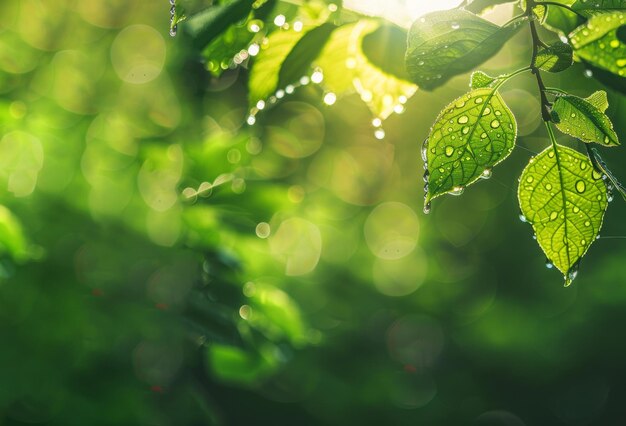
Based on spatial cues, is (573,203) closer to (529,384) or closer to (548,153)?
(548,153)

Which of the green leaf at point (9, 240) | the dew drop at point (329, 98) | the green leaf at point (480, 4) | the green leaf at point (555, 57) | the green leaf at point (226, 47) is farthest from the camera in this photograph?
the green leaf at point (9, 240)

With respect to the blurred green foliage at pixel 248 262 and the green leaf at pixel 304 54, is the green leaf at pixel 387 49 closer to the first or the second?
the green leaf at pixel 304 54

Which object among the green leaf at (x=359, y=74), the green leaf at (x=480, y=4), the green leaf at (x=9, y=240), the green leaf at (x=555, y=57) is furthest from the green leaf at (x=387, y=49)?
the green leaf at (x=9, y=240)

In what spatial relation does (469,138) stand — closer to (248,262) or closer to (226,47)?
(226,47)

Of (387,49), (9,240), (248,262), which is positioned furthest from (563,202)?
(248,262)

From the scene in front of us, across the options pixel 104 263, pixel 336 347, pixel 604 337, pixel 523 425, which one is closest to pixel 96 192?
pixel 104 263

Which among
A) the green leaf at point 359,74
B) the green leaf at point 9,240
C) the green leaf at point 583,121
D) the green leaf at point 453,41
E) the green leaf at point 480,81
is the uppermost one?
the green leaf at point 453,41
